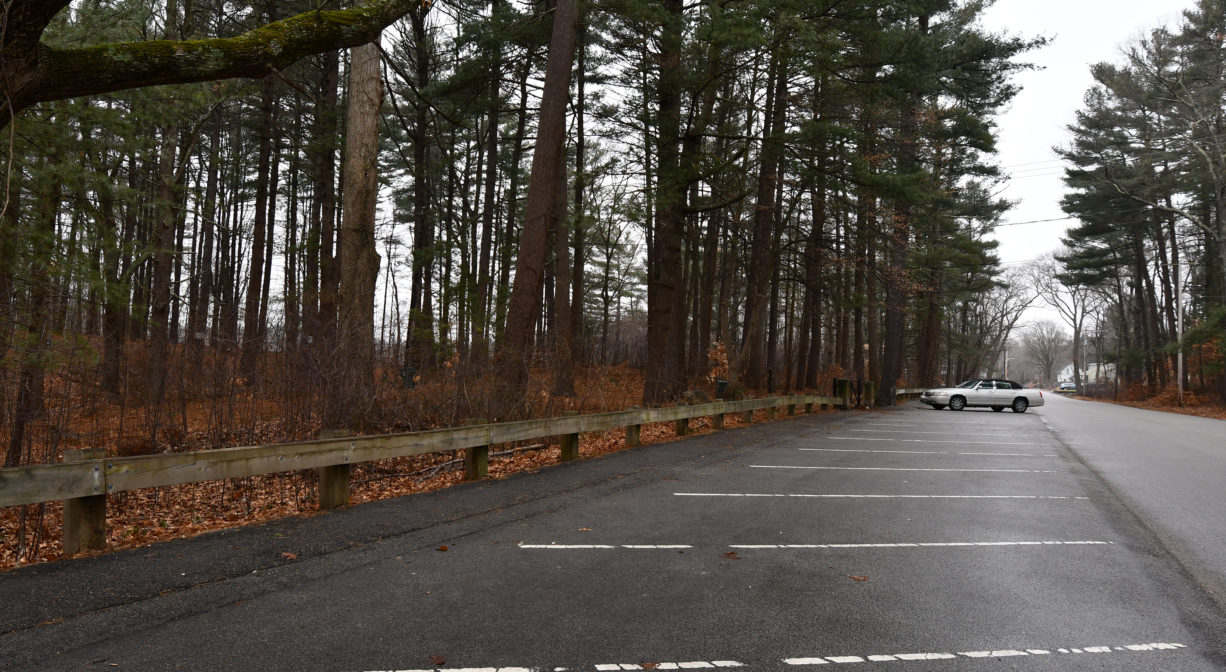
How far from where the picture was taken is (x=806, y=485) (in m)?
8.90

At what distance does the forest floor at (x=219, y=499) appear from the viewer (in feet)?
20.3

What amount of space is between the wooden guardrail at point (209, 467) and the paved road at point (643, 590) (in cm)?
41

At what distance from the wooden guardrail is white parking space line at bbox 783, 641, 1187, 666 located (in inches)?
181

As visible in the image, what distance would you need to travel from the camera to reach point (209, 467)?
551 centimetres

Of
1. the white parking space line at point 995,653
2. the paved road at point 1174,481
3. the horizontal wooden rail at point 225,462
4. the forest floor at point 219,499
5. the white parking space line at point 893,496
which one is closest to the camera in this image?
the white parking space line at point 995,653

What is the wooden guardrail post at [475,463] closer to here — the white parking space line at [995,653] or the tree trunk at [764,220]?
the white parking space line at [995,653]

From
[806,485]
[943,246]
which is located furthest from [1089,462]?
[943,246]

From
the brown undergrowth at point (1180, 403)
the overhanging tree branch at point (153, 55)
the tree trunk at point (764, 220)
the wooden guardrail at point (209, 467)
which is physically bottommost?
the brown undergrowth at point (1180, 403)

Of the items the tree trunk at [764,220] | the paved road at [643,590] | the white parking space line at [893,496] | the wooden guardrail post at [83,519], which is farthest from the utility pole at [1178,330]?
the wooden guardrail post at [83,519]

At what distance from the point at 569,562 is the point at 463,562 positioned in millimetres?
768

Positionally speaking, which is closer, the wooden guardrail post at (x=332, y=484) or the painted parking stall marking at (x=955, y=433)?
the wooden guardrail post at (x=332, y=484)

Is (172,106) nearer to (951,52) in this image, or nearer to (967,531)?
(967,531)

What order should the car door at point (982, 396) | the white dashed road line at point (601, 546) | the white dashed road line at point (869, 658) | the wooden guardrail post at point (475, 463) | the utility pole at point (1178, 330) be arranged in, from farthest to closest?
the utility pole at point (1178, 330), the car door at point (982, 396), the wooden guardrail post at point (475, 463), the white dashed road line at point (601, 546), the white dashed road line at point (869, 658)

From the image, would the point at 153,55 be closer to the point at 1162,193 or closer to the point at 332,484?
the point at 332,484
